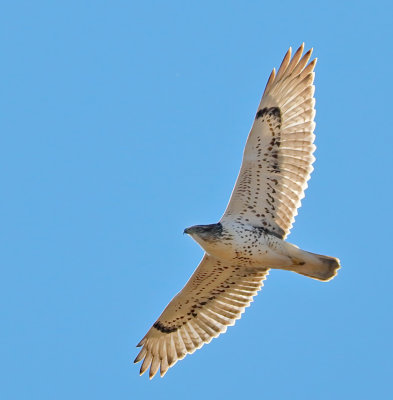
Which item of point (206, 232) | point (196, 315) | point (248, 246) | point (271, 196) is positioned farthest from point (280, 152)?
point (196, 315)

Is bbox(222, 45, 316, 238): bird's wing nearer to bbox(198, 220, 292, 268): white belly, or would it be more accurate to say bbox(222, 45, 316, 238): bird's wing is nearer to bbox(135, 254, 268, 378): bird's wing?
bbox(198, 220, 292, 268): white belly

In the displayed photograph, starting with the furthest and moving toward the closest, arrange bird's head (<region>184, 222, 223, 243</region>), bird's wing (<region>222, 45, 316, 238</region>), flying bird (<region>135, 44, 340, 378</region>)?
bird's wing (<region>222, 45, 316, 238</region>) → flying bird (<region>135, 44, 340, 378</region>) → bird's head (<region>184, 222, 223, 243</region>)

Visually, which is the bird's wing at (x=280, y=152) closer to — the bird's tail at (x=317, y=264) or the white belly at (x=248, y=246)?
the white belly at (x=248, y=246)

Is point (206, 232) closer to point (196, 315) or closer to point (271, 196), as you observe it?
point (271, 196)

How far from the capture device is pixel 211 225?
12727 millimetres

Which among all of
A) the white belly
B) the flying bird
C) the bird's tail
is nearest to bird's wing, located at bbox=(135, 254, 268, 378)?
the flying bird

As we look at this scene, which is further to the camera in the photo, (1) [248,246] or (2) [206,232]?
(1) [248,246]

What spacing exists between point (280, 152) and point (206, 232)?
4.76ft

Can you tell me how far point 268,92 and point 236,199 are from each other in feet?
4.77

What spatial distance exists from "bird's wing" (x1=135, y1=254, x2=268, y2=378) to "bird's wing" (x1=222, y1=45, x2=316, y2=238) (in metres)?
0.98

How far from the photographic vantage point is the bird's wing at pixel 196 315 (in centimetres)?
1377

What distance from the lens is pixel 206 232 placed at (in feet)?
41.6

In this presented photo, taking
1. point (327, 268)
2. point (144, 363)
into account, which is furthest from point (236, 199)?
point (144, 363)

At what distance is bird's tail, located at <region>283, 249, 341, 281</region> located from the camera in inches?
501
